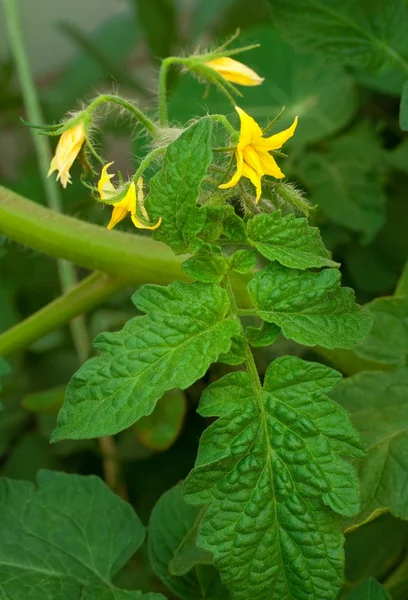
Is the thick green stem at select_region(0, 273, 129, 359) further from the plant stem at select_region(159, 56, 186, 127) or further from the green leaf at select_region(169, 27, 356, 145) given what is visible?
the green leaf at select_region(169, 27, 356, 145)

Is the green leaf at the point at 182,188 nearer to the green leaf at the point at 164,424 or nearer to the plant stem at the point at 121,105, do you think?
the plant stem at the point at 121,105

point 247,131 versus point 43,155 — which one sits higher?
point 43,155

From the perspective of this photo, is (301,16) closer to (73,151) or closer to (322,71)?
(322,71)

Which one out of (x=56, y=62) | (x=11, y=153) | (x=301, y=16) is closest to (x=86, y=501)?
(x=301, y=16)

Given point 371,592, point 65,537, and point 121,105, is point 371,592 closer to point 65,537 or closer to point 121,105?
point 65,537

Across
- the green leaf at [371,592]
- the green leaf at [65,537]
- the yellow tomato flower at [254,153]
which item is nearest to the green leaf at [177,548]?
the green leaf at [65,537]

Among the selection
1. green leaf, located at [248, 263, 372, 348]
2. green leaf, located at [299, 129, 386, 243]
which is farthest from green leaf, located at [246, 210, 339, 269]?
green leaf, located at [299, 129, 386, 243]

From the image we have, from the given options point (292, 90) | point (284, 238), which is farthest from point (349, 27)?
point (284, 238)
